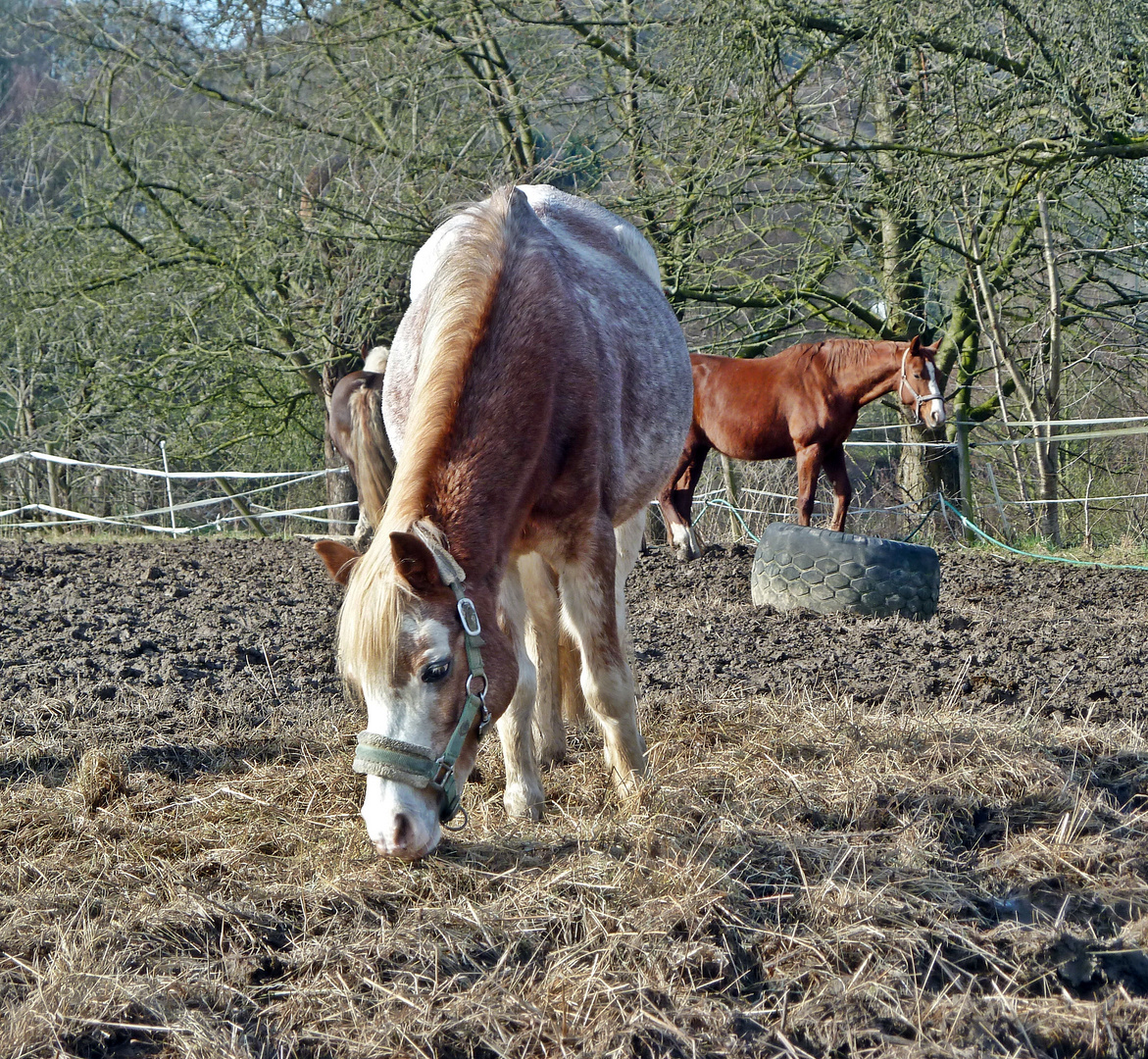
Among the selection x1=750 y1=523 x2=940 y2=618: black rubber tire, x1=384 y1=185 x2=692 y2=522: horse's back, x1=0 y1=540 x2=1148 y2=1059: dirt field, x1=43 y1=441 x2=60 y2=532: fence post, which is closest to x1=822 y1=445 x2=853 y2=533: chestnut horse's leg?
x1=750 y1=523 x2=940 y2=618: black rubber tire

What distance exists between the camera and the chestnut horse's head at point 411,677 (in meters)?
2.32

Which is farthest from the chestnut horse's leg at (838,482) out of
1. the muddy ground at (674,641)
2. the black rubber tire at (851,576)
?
the black rubber tire at (851,576)

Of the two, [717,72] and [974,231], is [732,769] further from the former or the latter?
[974,231]

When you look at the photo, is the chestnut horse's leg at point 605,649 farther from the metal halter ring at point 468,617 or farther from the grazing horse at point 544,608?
the metal halter ring at point 468,617

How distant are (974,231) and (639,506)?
7.34 metres

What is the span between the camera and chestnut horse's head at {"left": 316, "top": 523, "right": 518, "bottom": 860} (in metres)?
2.32

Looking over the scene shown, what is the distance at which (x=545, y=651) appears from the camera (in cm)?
371

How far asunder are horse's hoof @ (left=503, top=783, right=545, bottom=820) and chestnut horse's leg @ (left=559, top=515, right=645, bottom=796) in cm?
24

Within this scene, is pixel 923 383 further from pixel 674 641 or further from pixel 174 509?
pixel 174 509

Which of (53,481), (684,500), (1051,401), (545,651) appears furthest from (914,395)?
(53,481)

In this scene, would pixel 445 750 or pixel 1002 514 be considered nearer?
pixel 445 750

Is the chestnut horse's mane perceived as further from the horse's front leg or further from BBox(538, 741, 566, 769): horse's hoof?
BBox(538, 741, 566, 769): horse's hoof

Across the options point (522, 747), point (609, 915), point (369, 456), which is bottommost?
point (609, 915)

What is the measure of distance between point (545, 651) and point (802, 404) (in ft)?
21.0
